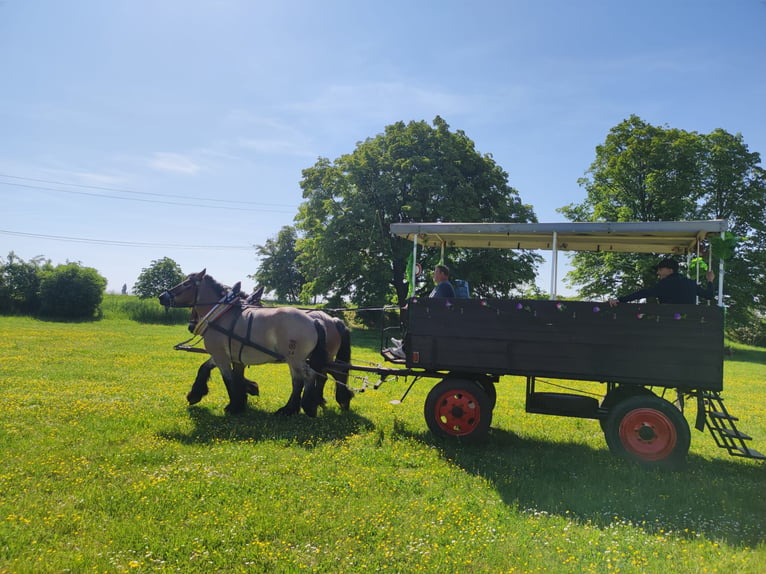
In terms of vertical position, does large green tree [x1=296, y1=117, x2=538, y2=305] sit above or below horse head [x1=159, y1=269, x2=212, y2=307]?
above

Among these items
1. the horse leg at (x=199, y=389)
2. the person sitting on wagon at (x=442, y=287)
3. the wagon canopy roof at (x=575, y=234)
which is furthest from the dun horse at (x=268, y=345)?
the wagon canopy roof at (x=575, y=234)

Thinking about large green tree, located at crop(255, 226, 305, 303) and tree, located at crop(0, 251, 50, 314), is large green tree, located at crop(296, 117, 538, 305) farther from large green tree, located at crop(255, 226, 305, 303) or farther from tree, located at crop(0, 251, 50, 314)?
large green tree, located at crop(255, 226, 305, 303)

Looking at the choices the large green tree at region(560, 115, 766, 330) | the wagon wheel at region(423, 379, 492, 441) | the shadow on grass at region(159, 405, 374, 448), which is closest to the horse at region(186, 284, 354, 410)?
the shadow on grass at region(159, 405, 374, 448)

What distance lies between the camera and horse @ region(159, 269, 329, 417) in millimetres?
7770

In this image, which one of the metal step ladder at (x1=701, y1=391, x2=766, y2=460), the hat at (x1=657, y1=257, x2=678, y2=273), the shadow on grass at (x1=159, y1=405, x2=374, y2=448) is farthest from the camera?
the shadow on grass at (x1=159, y1=405, x2=374, y2=448)

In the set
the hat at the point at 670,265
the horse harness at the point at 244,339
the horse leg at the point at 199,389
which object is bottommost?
the horse leg at the point at 199,389

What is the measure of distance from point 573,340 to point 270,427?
4.31 meters

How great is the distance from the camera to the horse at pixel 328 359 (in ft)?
26.6

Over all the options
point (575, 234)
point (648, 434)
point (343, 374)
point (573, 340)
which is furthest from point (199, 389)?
point (648, 434)

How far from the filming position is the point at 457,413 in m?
6.58

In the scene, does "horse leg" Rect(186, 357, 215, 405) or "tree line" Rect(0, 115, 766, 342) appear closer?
"horse leg" Rect(186, 357, 215, 405)

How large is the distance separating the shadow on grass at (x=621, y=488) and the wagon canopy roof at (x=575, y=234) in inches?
106

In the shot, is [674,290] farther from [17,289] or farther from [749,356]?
[17,289]

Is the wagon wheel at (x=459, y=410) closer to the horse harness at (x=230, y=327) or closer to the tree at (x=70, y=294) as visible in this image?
the horse harness at (x=230, y=327)
